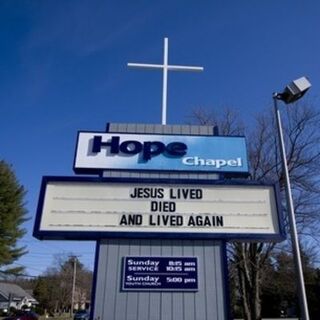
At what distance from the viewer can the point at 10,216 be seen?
46.8 m

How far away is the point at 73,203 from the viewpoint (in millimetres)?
9250

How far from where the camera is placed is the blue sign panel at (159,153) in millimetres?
10062

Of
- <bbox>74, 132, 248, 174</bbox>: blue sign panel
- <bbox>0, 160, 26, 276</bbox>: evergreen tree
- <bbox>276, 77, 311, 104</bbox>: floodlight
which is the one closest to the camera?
<bbox>276, 77, 311, 104</bbox>: floodlight

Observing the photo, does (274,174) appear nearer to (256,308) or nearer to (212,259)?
(256,308)

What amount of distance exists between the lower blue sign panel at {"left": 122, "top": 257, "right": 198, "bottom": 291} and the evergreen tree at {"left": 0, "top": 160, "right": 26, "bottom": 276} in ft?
129

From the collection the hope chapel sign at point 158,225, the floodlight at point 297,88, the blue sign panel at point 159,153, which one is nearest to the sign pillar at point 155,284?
the hope chapel sign at point 158,225

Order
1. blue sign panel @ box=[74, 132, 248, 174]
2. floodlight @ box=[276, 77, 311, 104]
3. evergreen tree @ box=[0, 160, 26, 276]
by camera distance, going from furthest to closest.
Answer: evergreen tree @ box=[0, 160, 26, 276]
blue sign panel @ box=[74, 132, 248, 174]
floodlight @ box=[276, 77, 311, 104]

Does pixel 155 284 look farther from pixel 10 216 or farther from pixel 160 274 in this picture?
pixel 10 216

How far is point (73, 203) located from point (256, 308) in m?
14.0

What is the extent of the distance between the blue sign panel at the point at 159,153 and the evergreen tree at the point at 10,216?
38494 millimetres

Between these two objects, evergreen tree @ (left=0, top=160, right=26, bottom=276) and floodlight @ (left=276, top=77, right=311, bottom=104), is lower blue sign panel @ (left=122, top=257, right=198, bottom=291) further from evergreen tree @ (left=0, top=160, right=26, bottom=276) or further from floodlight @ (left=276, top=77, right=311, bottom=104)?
evergreen tree @ (left=0, top=160, right=26, bottom=276)

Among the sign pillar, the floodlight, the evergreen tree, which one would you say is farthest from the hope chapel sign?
the evergreen tree

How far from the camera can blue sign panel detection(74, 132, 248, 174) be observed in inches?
396

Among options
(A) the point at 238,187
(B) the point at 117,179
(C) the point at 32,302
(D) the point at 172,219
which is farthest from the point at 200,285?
(C) the point at 32,302
